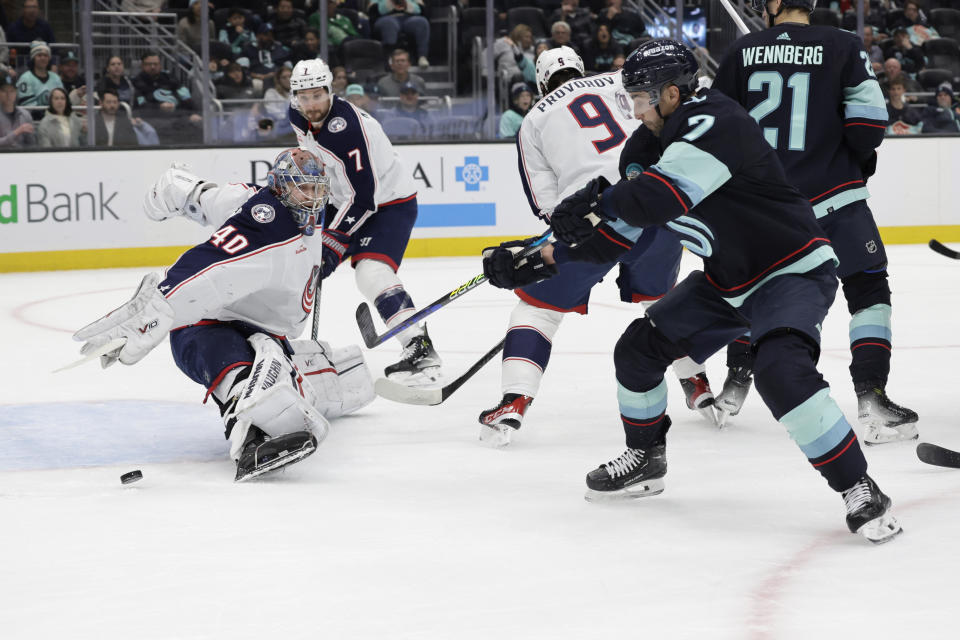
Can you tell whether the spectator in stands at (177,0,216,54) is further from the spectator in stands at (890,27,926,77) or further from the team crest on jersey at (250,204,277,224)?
the spectator in stands at (890,27,926,77)

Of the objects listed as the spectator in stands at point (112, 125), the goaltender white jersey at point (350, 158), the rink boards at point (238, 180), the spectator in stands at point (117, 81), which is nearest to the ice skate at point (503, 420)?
the goaltender white jersey at point (350, 158)

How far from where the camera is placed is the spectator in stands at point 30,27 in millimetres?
7734

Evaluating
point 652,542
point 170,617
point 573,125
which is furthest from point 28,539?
point 573,125

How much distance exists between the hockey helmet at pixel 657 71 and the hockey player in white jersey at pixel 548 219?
0.85 m

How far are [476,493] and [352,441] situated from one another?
66 cm

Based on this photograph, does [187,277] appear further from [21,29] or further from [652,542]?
[21,29]

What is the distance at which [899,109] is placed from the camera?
9.02m

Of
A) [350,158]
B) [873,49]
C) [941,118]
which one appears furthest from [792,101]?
[873,49]

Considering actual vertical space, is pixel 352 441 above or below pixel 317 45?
below

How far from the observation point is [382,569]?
2211mm

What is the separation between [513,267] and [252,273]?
749 mm

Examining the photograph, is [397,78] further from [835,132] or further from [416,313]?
[835,132]

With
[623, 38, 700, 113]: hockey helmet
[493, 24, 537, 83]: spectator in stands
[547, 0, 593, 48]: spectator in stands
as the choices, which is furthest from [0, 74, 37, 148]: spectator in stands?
[623, 38, 700, 113]: hockey helmet

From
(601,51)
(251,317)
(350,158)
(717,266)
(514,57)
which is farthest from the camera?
(601,51)
